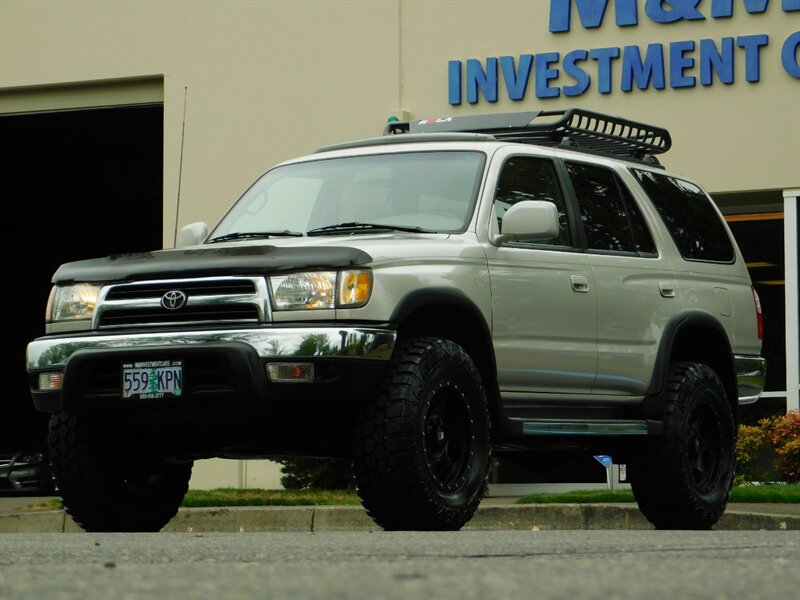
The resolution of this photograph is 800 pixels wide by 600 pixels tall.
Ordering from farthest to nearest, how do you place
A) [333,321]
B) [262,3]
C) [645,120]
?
1. [262,3]
2. [645,120]
3. [333,321]

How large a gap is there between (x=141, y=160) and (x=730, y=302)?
1912 centimetres

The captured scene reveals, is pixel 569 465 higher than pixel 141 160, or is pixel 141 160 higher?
pixel 141 160

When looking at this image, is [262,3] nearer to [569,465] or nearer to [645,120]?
[645,120]

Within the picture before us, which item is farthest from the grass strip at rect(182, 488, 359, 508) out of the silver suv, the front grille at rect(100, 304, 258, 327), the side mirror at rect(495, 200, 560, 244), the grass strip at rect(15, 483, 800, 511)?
the front grille at rect(100, 304, 258, 327)

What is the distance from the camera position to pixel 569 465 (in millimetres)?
17781

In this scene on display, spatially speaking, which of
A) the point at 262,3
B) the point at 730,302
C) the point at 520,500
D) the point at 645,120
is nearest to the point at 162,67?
the point at 262,3

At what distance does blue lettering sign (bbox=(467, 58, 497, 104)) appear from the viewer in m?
17.8

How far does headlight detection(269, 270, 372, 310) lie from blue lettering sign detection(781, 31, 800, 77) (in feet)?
34.3

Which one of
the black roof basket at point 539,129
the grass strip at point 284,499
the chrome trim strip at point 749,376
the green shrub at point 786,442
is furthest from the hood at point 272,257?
the green shrub at point 786,442

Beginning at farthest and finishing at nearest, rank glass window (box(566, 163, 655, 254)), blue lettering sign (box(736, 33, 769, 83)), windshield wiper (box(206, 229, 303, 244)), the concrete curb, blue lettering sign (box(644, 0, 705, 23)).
A: blue lettering sign (box(644, 0, 705, 23)) < blue lettering sign (box(736, 33, 769, 83)) < the concrete curb < glass window (box(566, 163, 655, 254)) < windshield wiper (box(206, 229, 303, 244))

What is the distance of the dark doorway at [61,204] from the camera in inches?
1009

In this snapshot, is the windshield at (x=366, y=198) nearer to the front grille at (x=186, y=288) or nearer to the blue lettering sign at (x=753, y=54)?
the front grille at (x=186, y=288)

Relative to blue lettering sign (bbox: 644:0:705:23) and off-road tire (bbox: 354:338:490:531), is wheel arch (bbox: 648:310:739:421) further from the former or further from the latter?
blue lettering sign (bbox: 644:0:705:23)

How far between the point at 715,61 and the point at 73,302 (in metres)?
10.5
